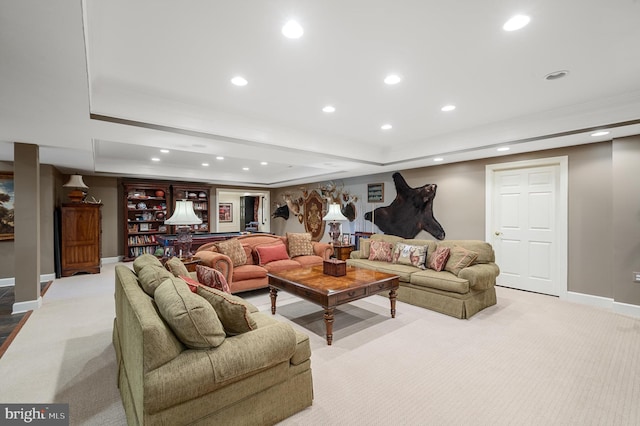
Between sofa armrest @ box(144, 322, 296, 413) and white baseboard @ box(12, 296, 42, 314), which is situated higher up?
sofa armrest @ box(144, 322, 296, 413)

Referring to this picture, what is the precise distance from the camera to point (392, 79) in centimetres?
269

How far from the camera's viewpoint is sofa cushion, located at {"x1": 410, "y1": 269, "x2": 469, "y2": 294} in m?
3.48

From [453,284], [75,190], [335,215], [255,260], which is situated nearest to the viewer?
[453,284]

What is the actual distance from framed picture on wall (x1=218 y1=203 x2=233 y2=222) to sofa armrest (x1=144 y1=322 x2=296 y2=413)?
35.6 feet

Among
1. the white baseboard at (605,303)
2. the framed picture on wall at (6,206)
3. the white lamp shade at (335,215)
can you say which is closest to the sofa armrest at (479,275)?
the white baseboard at (605,303)

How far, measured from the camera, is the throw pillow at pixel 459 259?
150 inches

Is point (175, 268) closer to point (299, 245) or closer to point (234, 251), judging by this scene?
point (234, 251)

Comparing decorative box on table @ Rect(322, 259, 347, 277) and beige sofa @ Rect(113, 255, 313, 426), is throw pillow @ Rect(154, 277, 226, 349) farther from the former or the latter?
decorative box on table @ Rect(322, 259, 347, 277)

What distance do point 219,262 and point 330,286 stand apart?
174cm

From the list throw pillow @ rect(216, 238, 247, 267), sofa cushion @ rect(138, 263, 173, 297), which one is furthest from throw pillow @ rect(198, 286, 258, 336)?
throw pillow @ rect(216, 238, 247, 267)

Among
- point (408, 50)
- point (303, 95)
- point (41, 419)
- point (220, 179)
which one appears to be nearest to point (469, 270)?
point (408, 50)

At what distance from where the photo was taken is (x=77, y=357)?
262cm

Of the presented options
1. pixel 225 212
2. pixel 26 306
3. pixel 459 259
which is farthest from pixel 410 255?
pixel 225 212

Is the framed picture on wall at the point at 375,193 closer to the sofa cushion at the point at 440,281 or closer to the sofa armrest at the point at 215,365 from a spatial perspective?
the sofa cushion at the point at 440,281
